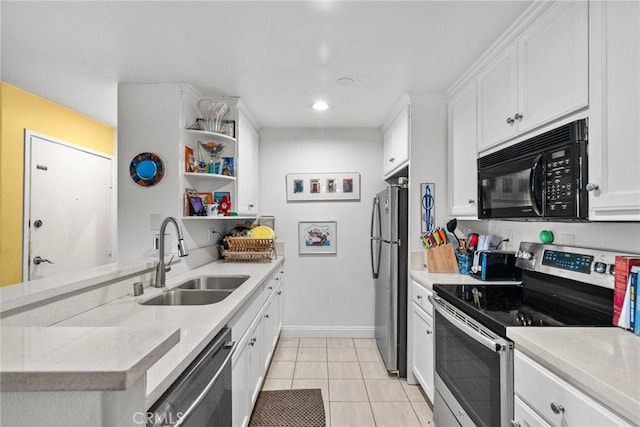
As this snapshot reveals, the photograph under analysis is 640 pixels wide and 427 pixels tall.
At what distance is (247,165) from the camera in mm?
3215

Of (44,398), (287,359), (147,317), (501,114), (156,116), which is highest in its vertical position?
(156,116)

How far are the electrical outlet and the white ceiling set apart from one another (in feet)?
3.93

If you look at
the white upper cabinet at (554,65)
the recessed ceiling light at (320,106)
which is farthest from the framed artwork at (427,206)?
the recessed ceiling light at (320,106)

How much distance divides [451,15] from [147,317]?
2069mm

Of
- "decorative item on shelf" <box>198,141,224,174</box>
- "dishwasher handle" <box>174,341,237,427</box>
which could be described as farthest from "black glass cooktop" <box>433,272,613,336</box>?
"decorative item on shelf" <box>198,141,224,174</box>

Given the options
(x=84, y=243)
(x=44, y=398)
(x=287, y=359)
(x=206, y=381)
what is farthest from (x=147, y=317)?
(x=84, y=243)

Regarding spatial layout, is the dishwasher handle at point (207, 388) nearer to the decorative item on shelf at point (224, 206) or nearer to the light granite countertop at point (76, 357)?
the light granite countertop at point (76, 357)

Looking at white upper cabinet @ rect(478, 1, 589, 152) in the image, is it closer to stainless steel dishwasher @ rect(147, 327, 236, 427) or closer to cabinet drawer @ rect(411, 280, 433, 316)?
cabinet drawer @ rect(411, 280, 433, 316)

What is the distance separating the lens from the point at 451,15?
5.44 ft

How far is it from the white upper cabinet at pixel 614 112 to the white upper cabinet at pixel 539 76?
0.21ft

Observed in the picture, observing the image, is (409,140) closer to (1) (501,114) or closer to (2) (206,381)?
(1) (501,114)

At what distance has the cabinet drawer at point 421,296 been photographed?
2.25 meters

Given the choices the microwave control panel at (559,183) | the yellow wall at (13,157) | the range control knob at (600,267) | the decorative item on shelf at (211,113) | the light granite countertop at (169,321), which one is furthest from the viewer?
the decorative item on shelf at (211,113)

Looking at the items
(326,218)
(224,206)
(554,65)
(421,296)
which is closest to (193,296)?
(224,206)
